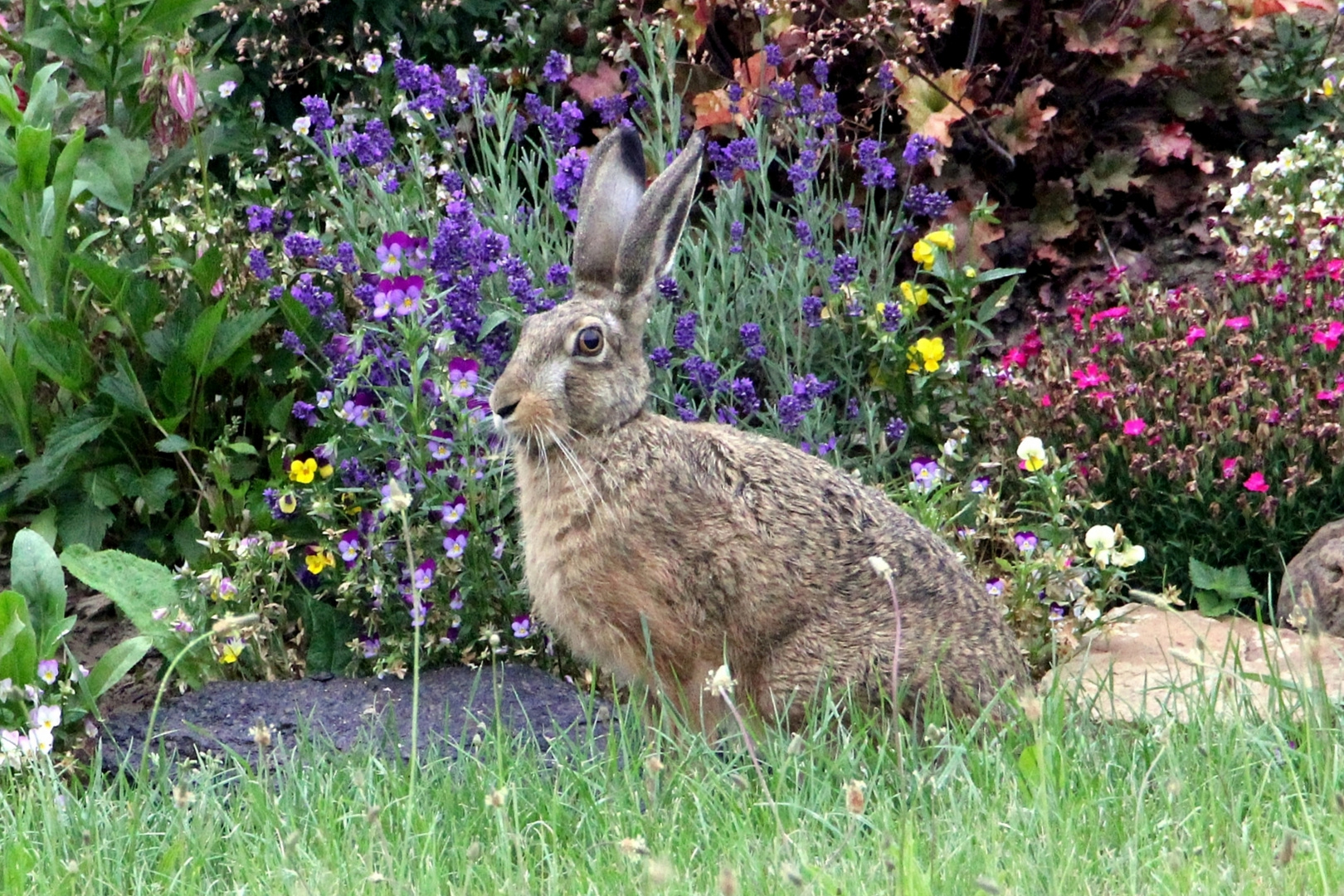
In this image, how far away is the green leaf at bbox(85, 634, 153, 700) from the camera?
454 cm

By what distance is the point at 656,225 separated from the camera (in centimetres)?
438

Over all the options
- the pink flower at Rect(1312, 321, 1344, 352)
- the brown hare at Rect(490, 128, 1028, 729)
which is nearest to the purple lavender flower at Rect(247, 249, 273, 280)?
the brown hare at Rect(490, 128, 1028, 729)

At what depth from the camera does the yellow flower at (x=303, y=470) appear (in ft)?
17.0

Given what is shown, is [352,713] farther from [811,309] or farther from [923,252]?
[923,252]

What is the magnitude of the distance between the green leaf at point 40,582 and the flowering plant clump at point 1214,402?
319 cm

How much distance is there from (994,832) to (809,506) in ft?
4.36

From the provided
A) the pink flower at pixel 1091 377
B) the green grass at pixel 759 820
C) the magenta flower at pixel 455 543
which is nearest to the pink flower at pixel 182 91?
the magenta flower at pixel 455 543

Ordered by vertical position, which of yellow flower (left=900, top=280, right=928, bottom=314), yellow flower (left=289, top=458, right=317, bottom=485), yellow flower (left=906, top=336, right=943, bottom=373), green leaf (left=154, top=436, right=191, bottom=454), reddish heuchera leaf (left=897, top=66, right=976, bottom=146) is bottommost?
yellow flower (left=289, top=458, right=317, bottom=485)

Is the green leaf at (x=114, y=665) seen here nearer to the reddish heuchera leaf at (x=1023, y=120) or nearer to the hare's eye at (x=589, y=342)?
the hare's eye at (x=589, y=342)

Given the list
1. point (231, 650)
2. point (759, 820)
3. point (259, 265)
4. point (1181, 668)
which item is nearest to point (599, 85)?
point (259, 265)

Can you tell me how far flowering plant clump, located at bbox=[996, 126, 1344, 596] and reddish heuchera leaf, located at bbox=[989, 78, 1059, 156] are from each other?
81 centimetres

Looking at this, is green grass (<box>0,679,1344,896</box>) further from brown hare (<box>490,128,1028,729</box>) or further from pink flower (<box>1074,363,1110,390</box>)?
pink flower (<box>1074,363,1110,390</box>)

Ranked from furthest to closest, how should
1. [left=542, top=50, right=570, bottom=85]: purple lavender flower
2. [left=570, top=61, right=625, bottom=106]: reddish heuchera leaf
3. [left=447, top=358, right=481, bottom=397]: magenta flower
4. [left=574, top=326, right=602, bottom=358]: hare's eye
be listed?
[left=570, top=61, right=625, bottom=106]: reddish heuchera leaf, [left=542, top=50, right=570, bottom=85]: purple lavender flower, [left=447, top=358, right=481, bottom=397]: magenta flower, [left=574, top=326, right=602, bottom=358]: hare's eye

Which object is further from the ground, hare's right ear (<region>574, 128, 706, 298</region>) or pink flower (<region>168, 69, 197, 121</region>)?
pink flower (<region>168, 69, 197, 121</region>)
